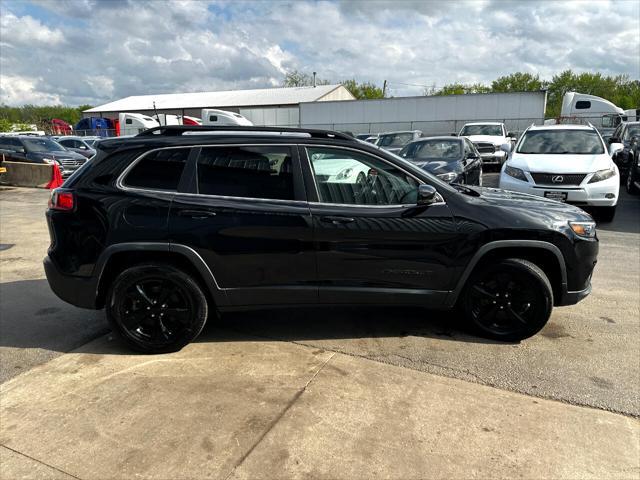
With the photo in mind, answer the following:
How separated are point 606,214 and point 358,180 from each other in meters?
6.99

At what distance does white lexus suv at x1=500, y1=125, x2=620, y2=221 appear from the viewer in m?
8.02

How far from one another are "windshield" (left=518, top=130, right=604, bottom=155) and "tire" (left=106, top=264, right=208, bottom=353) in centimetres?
796

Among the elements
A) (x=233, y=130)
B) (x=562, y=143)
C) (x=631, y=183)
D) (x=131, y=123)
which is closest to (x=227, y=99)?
(x=131, y=123)

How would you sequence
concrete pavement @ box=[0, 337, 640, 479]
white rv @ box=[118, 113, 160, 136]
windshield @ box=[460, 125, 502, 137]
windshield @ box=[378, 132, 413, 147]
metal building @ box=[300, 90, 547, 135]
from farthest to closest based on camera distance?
1. white rv @ box=[118, 113, 160, 136]
2. metal building @ box=[300, 90, 547, 135]
3. windshield @ box=[460, 125, 502, 137]
4. windshield @ box=[378, 132, 413, 147]
5. concrete pavement @ box=[0, 337, 640, 479]

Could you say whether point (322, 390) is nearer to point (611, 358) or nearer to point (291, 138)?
point (291, 138)

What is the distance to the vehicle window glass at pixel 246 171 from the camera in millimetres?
3691

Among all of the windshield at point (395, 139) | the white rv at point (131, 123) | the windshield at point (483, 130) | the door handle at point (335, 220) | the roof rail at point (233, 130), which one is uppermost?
the white rv at point (131, 123)

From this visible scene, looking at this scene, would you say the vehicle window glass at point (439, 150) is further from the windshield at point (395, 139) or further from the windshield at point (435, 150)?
the windshield at point (395, 139)

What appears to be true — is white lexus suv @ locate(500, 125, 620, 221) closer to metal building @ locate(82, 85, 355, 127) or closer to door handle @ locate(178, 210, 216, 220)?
door handle @ locate(178, 210, 216, 220)

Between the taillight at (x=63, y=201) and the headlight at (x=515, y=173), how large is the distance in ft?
24.1

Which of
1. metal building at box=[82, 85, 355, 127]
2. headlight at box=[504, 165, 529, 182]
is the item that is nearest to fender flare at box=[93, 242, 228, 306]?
headlight at box=[504, 165, 529, 182]

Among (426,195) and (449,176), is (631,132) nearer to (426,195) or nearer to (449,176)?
(449,176)

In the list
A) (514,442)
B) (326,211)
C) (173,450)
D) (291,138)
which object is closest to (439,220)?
(326,211)

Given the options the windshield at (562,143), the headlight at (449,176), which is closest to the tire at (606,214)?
the windshield at (562,143)
